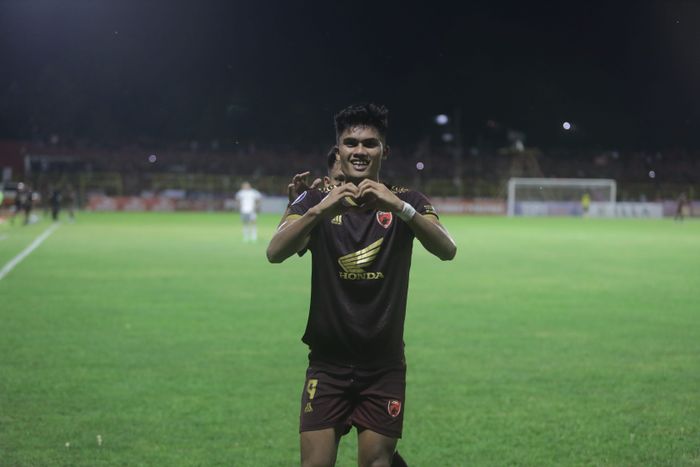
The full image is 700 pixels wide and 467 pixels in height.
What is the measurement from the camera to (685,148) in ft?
245

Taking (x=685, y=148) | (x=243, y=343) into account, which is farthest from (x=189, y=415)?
(x=685, y=148)

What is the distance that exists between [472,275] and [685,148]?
6282 centimetres

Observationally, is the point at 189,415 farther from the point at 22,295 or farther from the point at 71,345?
the point at 22,295

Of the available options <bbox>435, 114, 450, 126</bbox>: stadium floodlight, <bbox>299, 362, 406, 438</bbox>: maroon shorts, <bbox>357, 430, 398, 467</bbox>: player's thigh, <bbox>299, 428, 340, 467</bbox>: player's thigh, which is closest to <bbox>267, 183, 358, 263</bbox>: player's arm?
<bbox>299, 362, 406, 438</bbox>: maroon shorts

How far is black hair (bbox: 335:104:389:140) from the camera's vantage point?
3943 mm

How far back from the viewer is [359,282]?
13.1ft

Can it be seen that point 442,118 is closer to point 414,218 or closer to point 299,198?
point 299,198

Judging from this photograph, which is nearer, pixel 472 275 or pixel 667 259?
pixel 472 275

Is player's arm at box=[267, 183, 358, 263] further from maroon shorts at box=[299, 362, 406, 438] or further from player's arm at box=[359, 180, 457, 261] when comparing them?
maroon shorts at box=[299, 362, 406, 438]

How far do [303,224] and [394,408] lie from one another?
1.00 m

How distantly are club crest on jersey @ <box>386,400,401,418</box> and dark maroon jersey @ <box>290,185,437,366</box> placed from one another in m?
0.20

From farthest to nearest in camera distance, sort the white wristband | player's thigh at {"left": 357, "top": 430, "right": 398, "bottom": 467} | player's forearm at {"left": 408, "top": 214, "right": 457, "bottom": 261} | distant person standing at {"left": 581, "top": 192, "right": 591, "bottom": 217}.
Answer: distant person standing at {"left": 581, "top": 192, "right": 591, "bottom": 217} → player's thigh at {"left": 357, "top": 430, "right": 398, "bottom": 467} → player's forearm at {"left": 408, "top": 214, "right": 457, "bottom": 261} → the white wristband

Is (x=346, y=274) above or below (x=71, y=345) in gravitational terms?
above

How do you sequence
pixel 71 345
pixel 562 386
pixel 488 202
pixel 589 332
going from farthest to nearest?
pixel 488 202 → pixel 589 332 → pixel 71 345 → pixel 562 386
